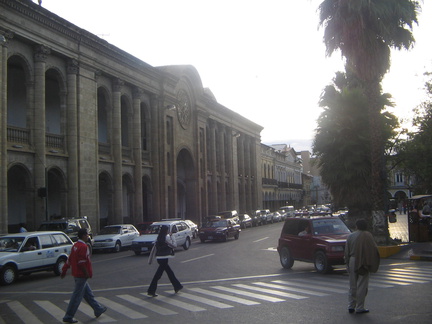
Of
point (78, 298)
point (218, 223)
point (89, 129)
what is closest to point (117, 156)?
point (89, 129)

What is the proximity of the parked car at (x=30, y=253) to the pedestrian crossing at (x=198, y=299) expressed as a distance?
12.2ft

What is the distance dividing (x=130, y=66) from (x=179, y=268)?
82.8 feet

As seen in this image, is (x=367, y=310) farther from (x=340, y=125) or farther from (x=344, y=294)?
(x=340, y=125)

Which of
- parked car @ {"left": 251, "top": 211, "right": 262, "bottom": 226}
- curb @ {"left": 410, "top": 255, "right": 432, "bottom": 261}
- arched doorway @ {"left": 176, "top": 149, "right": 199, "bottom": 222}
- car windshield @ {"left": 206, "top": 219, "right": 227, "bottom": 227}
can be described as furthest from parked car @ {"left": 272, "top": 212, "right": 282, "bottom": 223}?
curb @ {"left": 410, "top": 255, "right": 432, "bottom": 261}

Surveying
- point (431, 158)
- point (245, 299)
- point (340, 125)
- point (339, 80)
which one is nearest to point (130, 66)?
point (339, 80)

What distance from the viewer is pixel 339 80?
34281mm

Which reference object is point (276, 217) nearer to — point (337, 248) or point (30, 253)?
point (337, 248)

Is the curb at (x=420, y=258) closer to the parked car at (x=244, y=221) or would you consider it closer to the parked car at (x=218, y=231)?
the parked car at (x=218, y=231)

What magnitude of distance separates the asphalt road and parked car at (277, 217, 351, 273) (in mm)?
471

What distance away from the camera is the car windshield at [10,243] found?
16.5 meters

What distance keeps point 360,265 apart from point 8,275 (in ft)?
37.8

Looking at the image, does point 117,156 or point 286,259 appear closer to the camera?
point 286,259

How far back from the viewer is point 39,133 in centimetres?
2902

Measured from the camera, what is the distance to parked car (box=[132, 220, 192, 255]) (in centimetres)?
2483
